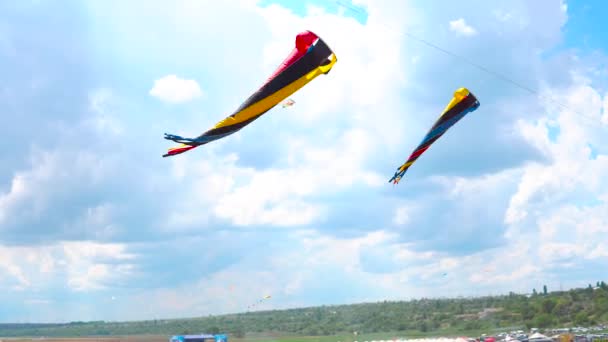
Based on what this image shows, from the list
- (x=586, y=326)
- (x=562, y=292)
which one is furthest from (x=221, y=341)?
(x=562, y=292)

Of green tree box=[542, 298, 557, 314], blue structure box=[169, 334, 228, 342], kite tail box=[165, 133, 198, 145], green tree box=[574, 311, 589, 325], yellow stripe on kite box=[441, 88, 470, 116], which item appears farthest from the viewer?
green tree box=[542, 298, 557, 314]

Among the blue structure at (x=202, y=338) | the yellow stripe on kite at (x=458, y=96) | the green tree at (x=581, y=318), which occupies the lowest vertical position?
the green tree at (x=581, y=318)

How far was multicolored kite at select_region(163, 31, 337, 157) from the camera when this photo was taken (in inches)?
613

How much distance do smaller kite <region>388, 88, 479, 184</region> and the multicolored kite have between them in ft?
27.2

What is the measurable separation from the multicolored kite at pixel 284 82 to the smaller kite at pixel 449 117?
830 cm

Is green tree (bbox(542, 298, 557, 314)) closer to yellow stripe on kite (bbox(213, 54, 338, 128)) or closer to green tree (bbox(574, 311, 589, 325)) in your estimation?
green tree (bbox(574, 311, 589, 325))

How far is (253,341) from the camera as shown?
241 feet

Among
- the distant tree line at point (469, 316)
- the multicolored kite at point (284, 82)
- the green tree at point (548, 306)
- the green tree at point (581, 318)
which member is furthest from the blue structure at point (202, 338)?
the green tree at point (548, 306)

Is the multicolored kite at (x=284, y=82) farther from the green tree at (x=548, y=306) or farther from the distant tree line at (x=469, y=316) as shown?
the green tree at (x=548, y=306)

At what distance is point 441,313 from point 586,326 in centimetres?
2807

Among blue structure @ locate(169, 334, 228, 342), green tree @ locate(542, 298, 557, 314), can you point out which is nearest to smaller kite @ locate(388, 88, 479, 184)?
blue structure @ locate(169, 334, 228, 342)

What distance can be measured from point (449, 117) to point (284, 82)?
969cm

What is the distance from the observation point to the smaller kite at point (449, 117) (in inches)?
925

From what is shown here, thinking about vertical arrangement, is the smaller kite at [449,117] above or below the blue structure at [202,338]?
above
